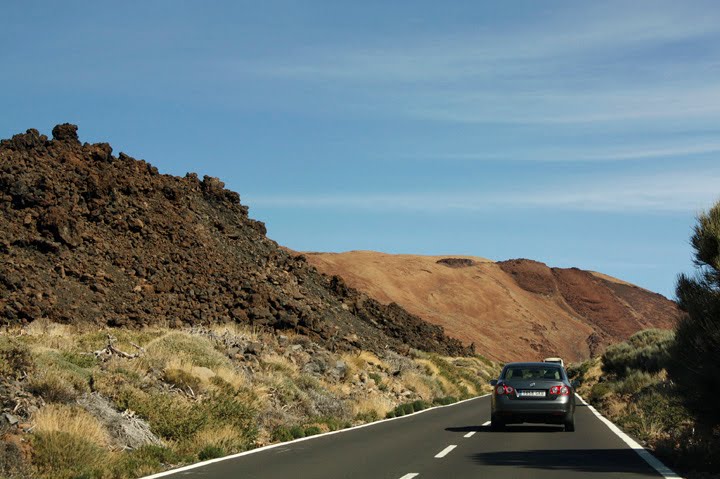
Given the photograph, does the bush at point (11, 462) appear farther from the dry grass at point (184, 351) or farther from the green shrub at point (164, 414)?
the dry grass at point (184, 351)

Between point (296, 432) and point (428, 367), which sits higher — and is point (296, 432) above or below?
below

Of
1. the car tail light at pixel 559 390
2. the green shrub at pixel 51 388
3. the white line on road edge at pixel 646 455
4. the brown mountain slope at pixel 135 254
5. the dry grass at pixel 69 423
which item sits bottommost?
the white line on road edge at pixel 646 455

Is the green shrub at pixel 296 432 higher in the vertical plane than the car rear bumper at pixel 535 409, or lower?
lower

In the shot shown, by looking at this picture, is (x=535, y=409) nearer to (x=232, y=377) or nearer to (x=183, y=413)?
(x=232, y=377)

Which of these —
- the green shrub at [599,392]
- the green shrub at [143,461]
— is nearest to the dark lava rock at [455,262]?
the green shrub at [599,392]

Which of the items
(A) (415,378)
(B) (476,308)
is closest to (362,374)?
(A) (415,378)

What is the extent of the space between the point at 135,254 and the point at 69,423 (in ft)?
91.2

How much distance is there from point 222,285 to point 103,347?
20.6 metres

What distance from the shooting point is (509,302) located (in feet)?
→ 390

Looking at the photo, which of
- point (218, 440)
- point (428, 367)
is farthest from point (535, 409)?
point (428, 367)

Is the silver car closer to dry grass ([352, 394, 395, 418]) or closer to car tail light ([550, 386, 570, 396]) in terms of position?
car tail light ([550, 386, 570, 396])

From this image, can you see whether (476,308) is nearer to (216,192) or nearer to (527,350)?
(527,350)

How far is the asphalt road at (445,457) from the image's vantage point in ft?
39.7

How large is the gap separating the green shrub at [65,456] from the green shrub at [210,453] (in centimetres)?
238
